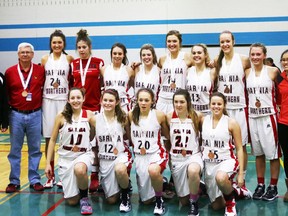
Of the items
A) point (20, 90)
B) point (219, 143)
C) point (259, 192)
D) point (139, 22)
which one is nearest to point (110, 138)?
point (219, 143)

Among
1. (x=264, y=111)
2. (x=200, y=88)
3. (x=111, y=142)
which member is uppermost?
(x=200, y=88)

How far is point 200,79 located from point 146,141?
1009 mm

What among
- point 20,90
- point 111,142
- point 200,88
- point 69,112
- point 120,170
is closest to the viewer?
point 120,170

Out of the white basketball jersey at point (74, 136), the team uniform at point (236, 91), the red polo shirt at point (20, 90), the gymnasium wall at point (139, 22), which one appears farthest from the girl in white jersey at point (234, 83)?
the gymnasium wall at point (139, 22)

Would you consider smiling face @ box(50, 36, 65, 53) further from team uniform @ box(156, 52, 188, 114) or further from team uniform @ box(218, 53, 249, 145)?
team uniform @ box(218, 53, 249, 145)

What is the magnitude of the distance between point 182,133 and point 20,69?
2.18 meters

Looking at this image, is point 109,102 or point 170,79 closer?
point 109,102

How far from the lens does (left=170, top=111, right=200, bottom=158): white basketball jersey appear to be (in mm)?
4148

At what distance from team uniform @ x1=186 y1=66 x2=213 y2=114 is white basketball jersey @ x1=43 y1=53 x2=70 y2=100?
1.58 m

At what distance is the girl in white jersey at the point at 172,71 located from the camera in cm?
480

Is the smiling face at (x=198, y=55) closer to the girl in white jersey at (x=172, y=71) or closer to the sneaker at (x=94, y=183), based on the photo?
the girl in white jersey at (x=172, y=71)

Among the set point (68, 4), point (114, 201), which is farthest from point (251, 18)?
point (114, 201)

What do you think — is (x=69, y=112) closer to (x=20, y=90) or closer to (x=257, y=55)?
(x=20, y=90)

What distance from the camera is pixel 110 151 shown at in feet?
14.3
